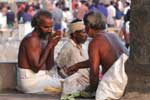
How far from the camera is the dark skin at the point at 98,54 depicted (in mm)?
6699

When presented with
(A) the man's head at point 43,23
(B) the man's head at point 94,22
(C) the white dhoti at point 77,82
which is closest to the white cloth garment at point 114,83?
(C) the white dhoti at point 77,82

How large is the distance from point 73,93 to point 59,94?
330mm

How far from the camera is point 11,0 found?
83.3 feet

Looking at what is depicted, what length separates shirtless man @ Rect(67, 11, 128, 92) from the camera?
22.0ft

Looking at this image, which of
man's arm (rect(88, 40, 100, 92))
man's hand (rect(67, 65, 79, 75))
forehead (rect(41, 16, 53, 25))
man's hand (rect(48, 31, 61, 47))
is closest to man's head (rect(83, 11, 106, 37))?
man's arm (rect(88, 40, 100, 92))

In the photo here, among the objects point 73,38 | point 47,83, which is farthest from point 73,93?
point 73,38

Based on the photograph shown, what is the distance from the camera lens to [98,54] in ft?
22.2

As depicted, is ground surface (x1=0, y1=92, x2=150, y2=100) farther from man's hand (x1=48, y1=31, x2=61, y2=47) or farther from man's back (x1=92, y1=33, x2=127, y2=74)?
man's hand (x1=48, y1=31, x2=61, y2=47)

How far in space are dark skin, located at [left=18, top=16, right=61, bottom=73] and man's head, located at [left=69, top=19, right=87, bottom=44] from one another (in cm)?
42

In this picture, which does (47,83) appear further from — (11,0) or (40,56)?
(11,0)

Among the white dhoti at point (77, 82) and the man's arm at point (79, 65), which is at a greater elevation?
the man's arm at point (79, 65)

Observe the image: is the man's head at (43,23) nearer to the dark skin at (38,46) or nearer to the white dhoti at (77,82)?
the dark skin at (38,46)

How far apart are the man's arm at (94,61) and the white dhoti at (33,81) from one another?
2.82ft

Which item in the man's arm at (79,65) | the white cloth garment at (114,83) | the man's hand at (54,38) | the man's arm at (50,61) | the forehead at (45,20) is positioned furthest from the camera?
the man's arm at (50,61)
